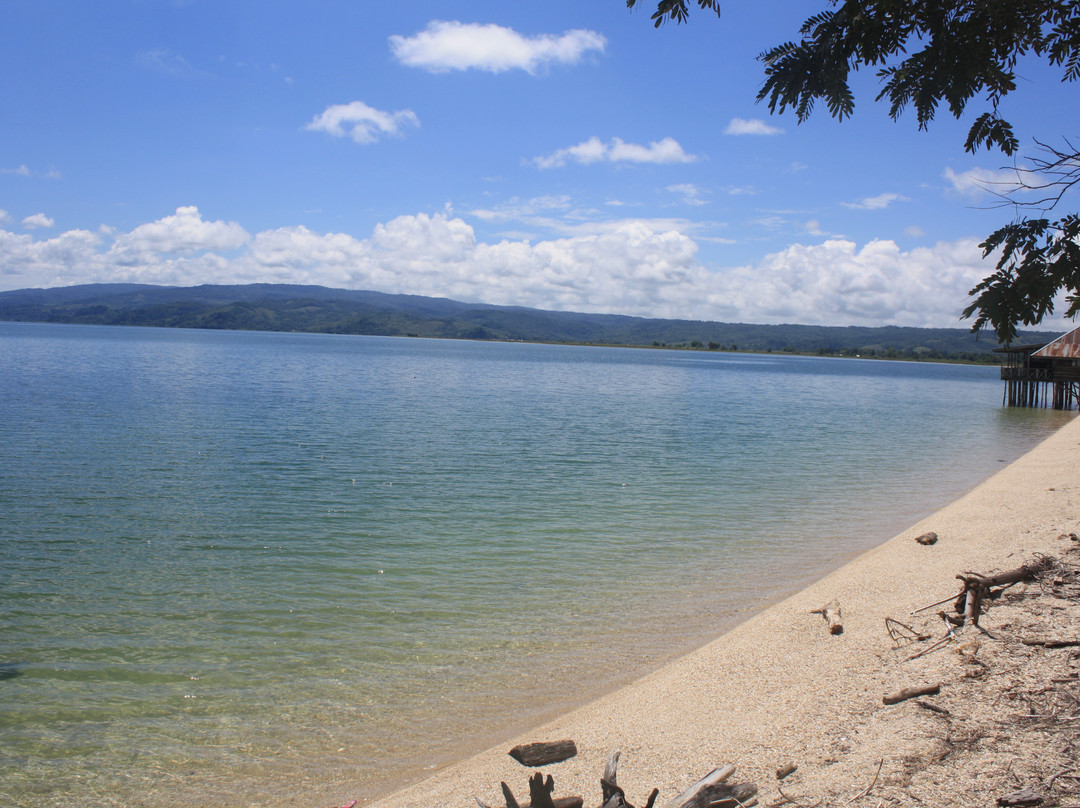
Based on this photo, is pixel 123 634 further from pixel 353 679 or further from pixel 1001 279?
pixel 1001 279

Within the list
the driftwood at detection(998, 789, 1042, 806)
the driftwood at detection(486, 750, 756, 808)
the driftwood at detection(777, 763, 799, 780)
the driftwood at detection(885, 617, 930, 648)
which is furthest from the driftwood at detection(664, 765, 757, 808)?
the driftwood at detection(885, 617, 930, 648)

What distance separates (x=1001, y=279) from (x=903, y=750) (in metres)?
2.83

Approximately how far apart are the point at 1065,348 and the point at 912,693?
4821cm

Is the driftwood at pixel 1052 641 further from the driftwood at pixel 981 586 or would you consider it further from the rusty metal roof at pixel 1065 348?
the rusty metal roof at pixel 1065 348

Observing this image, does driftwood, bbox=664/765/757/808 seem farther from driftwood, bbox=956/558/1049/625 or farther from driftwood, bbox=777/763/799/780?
driftwood, bbox=956/558/1049/625

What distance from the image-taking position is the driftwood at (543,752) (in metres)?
5.21

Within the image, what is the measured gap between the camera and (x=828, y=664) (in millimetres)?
6090

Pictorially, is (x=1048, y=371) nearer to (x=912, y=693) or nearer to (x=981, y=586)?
Result: (x=981, y=586)

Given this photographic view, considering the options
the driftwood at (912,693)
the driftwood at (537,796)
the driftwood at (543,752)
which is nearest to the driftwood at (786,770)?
the driftwood at (912,693)

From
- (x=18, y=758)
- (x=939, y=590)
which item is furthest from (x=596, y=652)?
(x=18, y=758)

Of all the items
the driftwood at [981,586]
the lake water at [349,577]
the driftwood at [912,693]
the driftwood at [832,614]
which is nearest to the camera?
the driftwood at [912,693]

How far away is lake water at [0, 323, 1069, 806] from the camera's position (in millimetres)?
6285

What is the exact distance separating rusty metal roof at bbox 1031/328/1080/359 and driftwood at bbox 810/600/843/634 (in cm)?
4418

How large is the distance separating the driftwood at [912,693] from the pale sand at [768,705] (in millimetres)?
86
